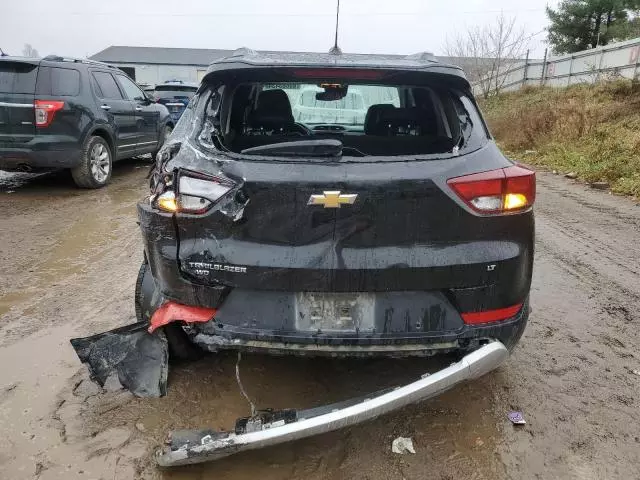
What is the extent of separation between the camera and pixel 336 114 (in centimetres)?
399

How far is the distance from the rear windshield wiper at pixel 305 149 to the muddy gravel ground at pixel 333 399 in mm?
1262

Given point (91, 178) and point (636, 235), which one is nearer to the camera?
point (636, 235)

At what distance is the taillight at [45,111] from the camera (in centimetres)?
679

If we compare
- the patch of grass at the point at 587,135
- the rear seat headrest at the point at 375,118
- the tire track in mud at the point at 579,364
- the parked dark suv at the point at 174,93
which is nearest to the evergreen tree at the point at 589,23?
the patch of grass at the point at 587,135

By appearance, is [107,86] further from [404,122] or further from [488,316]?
[488,316]

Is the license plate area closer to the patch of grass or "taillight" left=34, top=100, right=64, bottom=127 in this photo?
"taillight" left=34, top=100, right=64, bottom=127

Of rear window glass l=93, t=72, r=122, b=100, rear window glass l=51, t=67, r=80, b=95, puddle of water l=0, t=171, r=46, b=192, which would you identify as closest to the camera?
rear window glass l=51, t=67, r=80, b=95

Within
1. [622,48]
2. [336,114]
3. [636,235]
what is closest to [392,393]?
[336,114]

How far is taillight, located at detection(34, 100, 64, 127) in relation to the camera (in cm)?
679

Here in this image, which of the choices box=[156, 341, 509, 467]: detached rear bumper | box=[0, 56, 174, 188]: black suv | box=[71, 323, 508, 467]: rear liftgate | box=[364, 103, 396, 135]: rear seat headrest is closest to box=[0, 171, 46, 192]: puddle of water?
box=[0, 56, 174, 188]: black suv

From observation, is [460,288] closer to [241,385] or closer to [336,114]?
[241,385]

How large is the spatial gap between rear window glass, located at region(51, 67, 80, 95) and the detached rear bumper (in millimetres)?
6256

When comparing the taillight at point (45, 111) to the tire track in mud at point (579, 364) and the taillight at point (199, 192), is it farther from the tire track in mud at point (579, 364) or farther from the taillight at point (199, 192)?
the tire track in mud at point (579, 364)

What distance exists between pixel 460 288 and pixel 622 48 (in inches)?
749
